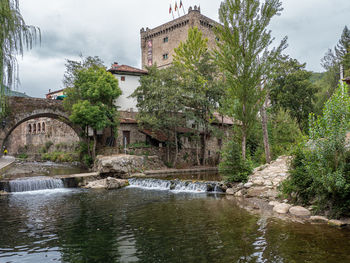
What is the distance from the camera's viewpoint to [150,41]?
144 ft

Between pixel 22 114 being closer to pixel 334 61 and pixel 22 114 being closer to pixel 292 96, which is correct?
pixel 292 96

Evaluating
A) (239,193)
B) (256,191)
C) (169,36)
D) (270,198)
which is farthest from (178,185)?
(169,36)

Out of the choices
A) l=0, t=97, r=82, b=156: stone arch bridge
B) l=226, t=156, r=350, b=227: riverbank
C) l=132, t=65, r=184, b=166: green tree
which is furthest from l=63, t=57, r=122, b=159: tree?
l=226, t=156, r=350, b=227: riverbank

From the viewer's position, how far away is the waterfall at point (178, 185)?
14.4m

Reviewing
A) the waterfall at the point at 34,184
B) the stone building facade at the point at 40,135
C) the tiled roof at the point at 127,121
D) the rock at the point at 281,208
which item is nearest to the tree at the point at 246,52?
the rock at the point at 281,208

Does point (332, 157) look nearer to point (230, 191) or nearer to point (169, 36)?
point (230, 191)

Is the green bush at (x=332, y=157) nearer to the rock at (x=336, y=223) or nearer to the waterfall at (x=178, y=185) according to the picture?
the rock at (x=336, y=223)

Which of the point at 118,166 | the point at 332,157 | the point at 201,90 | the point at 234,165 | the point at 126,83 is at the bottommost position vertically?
the point at 118,166

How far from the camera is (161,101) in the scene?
2344 centimetres

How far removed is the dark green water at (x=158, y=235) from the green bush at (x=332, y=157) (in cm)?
102

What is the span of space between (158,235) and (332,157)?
5.21 meters

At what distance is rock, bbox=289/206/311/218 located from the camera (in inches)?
334

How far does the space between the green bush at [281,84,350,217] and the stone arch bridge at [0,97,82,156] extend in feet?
72.5

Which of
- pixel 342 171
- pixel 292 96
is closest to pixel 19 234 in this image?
pixel 342 171
